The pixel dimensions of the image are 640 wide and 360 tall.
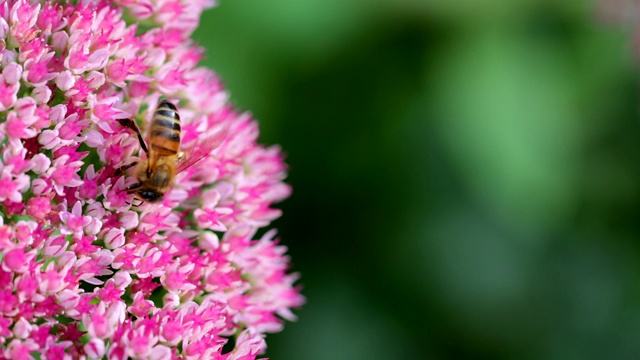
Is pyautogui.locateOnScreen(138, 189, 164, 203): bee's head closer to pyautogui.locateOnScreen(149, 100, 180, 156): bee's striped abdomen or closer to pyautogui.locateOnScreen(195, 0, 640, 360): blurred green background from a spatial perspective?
pyautogui.locateOnScreen(149, 100, 180, 156): bee's striped abdomen

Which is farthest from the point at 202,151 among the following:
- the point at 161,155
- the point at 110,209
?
the point at 110,209

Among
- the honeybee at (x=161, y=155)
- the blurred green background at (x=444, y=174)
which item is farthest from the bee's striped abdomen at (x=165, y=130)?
the blurred green background at (x=444, y=174)

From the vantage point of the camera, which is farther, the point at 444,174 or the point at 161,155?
the point at 444,174

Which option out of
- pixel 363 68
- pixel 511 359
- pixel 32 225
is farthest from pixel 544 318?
pixel 32 225

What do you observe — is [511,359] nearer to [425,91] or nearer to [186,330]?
[425,91]

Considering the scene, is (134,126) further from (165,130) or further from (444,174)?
(444,174)

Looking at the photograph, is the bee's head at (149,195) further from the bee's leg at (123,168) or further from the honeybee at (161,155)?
the bee's leg at (123,168)
